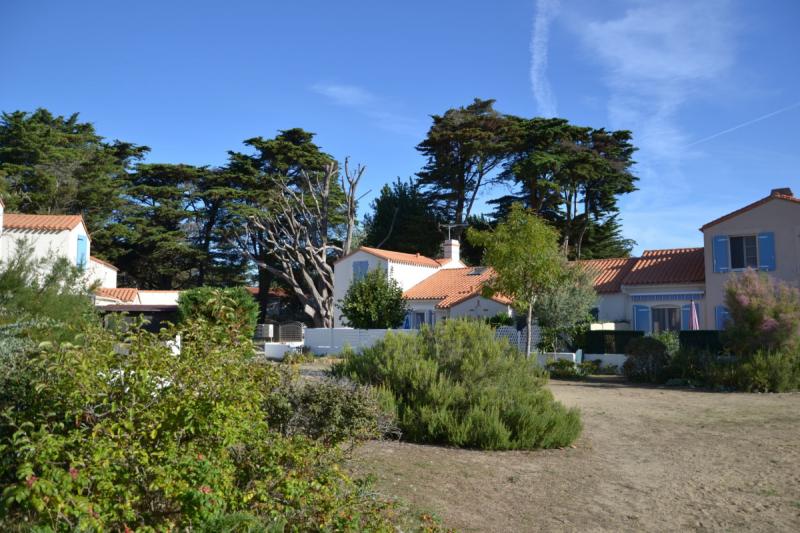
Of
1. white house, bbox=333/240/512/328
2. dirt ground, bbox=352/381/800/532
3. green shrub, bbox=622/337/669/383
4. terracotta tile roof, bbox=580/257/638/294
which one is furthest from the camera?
white house, bbox=333/240/512/328

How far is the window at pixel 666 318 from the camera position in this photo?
30.4 m

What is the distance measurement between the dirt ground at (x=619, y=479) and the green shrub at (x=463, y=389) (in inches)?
13.1

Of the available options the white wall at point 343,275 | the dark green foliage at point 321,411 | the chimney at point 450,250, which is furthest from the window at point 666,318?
the dark green foliage at point 321,411

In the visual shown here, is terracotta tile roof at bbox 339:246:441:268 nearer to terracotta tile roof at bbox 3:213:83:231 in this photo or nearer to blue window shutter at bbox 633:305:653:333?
blue window shutter at bbox 633:305:653:333

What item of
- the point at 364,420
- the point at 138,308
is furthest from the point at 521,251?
Result: the point at 138,308

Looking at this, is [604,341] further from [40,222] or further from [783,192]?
[40,222]

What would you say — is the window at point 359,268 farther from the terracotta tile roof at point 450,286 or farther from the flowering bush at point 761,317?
the flowering bush at point 761,317

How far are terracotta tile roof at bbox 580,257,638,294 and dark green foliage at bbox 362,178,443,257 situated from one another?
14.4 m

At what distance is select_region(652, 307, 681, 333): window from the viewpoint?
30422 millimetres

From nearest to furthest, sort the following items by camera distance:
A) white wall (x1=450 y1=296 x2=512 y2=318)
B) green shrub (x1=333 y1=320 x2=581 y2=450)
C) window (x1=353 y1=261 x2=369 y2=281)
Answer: green shrub (x1=333 y1=320 x2=581 y2=450) < white wall (x1=450 y1=296 x2=512 y2=318) < window (x1=353 y1=261 x2=369 y2=281)

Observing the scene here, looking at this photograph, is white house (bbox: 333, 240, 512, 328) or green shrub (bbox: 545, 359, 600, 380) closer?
green shrub (bbox: 545, 359, 600, 380)

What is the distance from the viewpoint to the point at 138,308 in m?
39.8

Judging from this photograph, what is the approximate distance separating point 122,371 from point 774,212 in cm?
2828

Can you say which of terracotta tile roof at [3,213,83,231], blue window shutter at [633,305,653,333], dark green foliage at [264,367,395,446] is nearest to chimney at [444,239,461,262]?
blue window shutter at [633,305,653,333]
